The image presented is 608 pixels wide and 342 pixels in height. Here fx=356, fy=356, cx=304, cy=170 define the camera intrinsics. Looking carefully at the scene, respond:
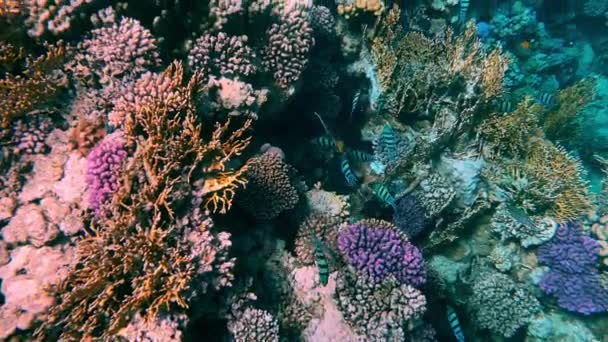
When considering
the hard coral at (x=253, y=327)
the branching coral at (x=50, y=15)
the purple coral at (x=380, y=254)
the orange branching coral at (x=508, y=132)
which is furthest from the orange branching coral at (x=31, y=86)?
the orange branching coral at (x=508, y=132)

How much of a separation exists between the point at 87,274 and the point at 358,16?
5.26m

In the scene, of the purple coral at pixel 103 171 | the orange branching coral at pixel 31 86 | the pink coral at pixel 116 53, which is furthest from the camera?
the pink coral at pixel 116 53

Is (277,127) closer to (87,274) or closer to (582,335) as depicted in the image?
(87,274)

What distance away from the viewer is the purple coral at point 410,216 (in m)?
5.39

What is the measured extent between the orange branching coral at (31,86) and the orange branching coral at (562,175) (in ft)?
21.9

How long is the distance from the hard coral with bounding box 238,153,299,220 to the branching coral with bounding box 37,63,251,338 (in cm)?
87

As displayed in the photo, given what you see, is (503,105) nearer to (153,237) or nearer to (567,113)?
(567,113)

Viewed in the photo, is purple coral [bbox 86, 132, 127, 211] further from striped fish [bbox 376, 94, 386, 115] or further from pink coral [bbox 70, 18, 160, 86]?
striped fish [bbox 376, 94, 386, 115]

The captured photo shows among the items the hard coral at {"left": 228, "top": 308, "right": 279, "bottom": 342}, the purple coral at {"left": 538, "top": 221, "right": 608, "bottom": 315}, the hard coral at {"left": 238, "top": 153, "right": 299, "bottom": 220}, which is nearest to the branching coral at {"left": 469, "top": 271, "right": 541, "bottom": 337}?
the purple coral at {"left": 538, "top": 221, "right": 608, "bottom": 315}

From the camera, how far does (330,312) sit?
4086 millimetres

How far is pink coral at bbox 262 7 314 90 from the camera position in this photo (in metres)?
4.25

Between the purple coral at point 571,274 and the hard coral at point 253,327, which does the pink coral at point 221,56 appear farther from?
the purple coral at point 571,274

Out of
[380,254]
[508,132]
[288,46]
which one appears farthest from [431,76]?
[380,254]

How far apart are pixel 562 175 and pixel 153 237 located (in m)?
6.40
